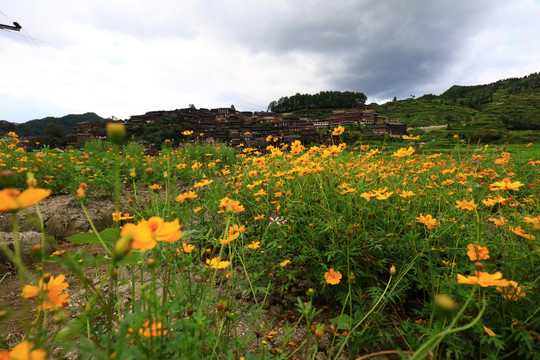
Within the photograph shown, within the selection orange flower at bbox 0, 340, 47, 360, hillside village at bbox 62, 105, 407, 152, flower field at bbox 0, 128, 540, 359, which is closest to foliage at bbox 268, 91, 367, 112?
hillside village at bbox 62, 105, 407, 152

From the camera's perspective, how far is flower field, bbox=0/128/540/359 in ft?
1.78

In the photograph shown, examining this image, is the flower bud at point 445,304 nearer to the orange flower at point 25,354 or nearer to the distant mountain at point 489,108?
the orange flower at point 25,354

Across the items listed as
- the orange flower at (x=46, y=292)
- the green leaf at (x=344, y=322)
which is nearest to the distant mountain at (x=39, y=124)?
the orange flower at (x=46, y=292)

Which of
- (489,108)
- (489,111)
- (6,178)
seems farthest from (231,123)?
(489,108)

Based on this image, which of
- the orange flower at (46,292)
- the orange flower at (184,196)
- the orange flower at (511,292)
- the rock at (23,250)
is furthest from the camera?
the rock at (23,250)

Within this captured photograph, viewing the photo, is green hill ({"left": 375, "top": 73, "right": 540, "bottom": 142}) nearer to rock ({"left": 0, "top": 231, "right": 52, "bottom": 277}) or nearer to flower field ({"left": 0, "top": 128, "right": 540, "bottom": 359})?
flower field ({"left": 0, "top": 128, "right": 540, "bottom": 359})

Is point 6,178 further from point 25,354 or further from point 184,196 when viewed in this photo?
point 184,196

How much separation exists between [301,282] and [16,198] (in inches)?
58.6

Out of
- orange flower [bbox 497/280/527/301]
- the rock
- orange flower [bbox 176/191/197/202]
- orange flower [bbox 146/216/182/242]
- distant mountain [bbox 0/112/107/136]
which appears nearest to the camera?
orange flower [bbox 146/216/182/242]

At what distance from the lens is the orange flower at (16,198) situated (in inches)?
17.5

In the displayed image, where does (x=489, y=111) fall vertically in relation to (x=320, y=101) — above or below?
below

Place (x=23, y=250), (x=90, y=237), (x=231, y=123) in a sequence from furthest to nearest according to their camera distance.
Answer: (x=231, y=123) < (x=23, y=250) < (x=90, y=237)

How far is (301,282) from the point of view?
1575mm

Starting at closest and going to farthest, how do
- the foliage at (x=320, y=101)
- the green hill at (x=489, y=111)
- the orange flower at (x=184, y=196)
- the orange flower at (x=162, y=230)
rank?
the orange flower at (x=162, y=230)
the orange flower at (x=184, y=196)
the green hill at (x=489, y=111)
the foliage at (x=320, y=101)
